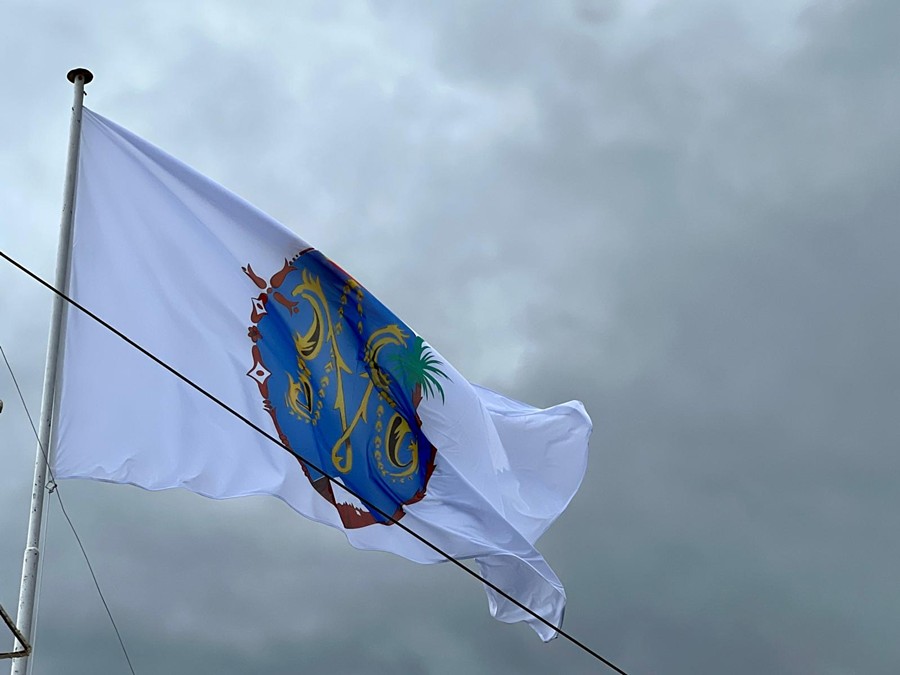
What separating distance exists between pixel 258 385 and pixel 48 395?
11.2 feet

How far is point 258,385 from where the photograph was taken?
19969 mm

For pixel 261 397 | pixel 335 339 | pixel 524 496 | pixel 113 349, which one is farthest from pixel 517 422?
pixel 113 349

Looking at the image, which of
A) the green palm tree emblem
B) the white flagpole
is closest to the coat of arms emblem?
the green palm tree emblem

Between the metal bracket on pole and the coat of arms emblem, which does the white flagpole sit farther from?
the coat of arms emblem

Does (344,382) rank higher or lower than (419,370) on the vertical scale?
lower

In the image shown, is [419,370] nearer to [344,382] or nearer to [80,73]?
[344,382]

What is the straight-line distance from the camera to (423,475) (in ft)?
73.0

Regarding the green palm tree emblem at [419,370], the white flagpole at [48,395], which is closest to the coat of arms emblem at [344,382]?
the green palm tree emblem at [419,370]

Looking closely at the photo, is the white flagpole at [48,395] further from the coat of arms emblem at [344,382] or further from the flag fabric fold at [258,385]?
the coat of arms emblem at [344,382]

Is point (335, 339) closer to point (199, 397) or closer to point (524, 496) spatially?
point (199, 397)

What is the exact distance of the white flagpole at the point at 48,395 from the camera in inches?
653

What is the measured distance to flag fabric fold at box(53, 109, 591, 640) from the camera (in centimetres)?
1864

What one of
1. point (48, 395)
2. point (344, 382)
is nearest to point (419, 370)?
point (344, 382)

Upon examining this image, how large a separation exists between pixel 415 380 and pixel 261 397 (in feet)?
11.6
